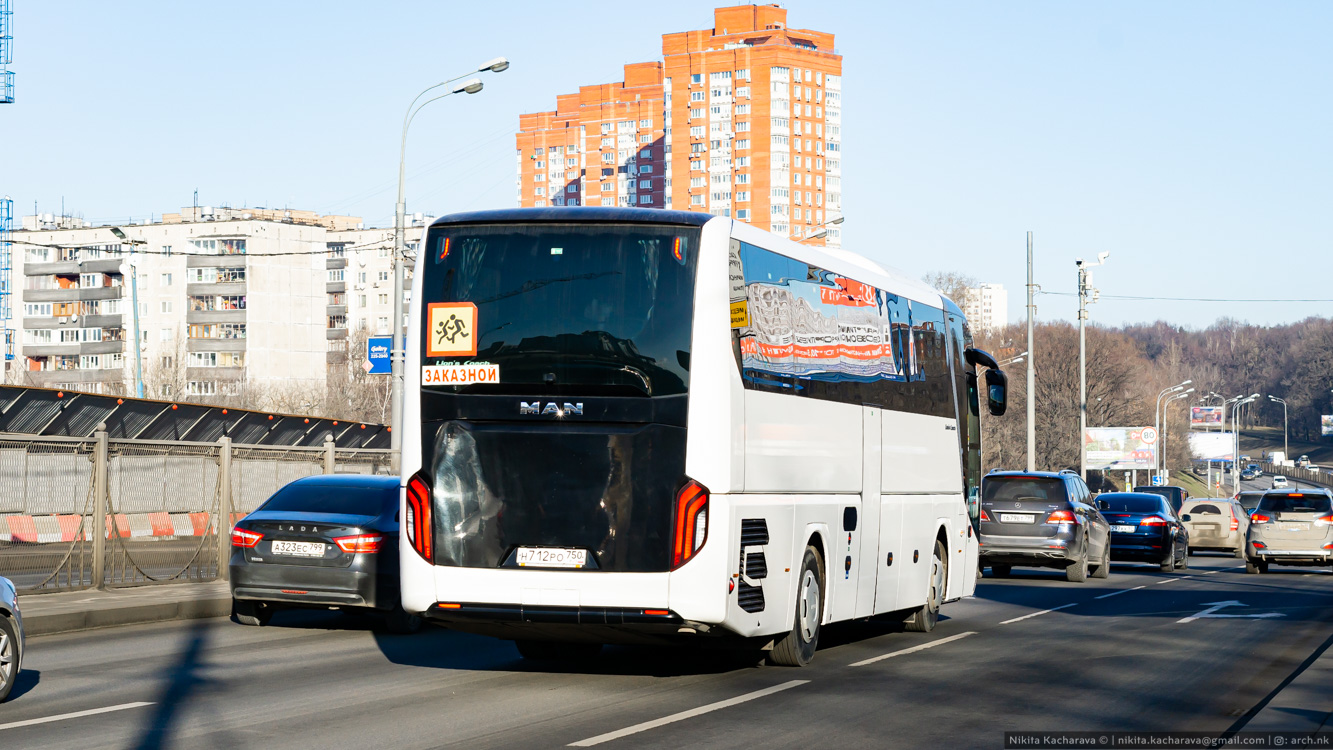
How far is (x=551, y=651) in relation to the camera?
515 inches

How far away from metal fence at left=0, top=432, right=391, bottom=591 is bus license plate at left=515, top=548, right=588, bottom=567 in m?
9.38

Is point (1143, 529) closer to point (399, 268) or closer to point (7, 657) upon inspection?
point (399, 268)

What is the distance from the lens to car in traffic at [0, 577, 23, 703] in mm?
9914

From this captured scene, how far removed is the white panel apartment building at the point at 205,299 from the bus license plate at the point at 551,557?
110 m

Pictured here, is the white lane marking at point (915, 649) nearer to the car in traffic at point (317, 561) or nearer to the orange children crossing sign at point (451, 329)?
the orange children crossing sign at point (451, 329)

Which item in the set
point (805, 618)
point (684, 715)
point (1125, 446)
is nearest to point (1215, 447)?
point (1125, 446)

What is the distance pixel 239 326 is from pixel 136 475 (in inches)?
4253

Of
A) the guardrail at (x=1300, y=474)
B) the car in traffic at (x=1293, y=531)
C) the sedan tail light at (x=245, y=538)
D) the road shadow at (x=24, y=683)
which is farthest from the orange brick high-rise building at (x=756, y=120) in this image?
the road shadow at (x=24, y=683)

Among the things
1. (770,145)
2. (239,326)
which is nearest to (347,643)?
(239,326)

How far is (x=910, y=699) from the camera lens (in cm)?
1059

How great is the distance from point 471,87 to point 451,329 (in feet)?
62.7

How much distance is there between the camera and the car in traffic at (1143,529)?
1240 inches

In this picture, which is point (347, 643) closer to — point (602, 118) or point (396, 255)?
point (396, 255)

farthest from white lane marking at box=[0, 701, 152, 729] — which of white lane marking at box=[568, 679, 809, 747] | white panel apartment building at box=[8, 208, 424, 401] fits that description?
white panel apartment building at box=[8, 208, 424, 401]
